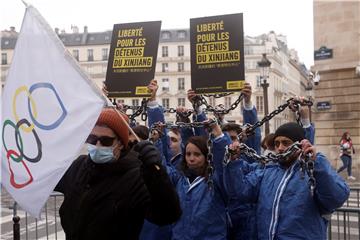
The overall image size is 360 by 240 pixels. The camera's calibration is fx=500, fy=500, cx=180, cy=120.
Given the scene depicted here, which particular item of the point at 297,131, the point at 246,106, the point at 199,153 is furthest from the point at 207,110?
the point at 297,131

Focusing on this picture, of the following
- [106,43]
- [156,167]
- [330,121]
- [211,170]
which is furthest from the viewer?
[106,43]

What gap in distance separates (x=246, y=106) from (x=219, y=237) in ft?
4.61

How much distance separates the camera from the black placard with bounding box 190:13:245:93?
14.0 ft

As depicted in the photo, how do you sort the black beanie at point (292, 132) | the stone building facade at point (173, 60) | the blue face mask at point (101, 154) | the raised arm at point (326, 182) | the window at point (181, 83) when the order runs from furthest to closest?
1. the window at point (181, 83)
2. the stone building facade at point (173, 60)
3. the black beanie at point (292, 132)
4. the raised arm at point (326, 182)
5. the blue face mask at point (101, 154)

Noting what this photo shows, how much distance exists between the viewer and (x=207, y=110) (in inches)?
182

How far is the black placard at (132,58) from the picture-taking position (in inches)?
185

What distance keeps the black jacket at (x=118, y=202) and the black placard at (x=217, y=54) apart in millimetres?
1567

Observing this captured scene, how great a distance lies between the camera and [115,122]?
117 inches

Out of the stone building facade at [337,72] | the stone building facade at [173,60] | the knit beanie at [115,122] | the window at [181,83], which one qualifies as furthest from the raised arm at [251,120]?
the window at [181,83]

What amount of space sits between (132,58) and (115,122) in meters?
1.92

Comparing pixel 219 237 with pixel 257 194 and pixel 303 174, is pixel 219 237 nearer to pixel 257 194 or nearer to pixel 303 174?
pixel 257 194

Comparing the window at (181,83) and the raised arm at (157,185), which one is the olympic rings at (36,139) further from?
the window at (181,83)

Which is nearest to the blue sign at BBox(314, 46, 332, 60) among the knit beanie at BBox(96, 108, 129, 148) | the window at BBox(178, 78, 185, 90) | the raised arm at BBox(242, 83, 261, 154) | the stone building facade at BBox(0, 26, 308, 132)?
the raised arm at BBox(242, 83, 261, 154)

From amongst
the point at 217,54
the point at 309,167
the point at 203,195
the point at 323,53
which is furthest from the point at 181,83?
the point at 309,167
